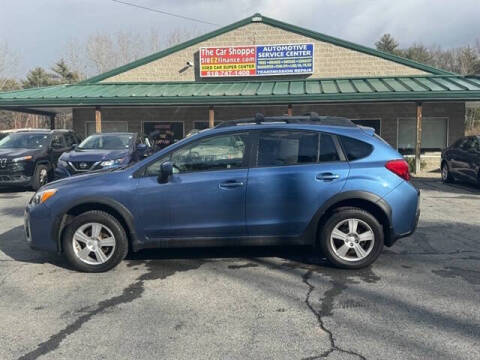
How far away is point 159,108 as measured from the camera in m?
20.3

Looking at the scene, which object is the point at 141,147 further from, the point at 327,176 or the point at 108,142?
the point at 327,176

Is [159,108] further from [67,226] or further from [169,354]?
[169,354]

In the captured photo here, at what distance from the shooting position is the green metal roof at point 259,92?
15.8 m

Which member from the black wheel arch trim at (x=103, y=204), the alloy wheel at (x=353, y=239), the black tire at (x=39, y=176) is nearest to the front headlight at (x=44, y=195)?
the black wheel arch trim at (x=103, y=204)

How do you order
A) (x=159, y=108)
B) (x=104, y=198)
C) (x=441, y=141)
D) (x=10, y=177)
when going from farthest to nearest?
(x=159, y=108) → (x=441, y=141) → (x=10, y=177) → (x=104, y=198)

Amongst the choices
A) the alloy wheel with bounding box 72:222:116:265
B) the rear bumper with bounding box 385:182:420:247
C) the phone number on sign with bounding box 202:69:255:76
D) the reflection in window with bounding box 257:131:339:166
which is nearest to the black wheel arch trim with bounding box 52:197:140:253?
the alloy wheel with bounding box 72:222:116:265

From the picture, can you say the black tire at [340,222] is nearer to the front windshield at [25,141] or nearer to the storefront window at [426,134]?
the front windshield at [25,141]

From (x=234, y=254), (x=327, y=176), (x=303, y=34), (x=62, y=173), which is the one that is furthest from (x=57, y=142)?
(x=303, y=34)

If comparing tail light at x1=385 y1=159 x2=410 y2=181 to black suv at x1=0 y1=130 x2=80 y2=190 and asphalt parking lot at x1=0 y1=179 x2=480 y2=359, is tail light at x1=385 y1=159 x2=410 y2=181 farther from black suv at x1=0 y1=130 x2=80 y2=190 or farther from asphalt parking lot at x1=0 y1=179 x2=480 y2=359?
black suv at x1=0 y1=130 x2=80 y2=190

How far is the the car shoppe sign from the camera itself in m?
19.0

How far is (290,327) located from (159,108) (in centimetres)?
1764

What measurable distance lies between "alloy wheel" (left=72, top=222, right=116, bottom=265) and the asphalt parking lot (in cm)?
21

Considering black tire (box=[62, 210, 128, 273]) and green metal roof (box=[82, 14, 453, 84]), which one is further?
green metal roof (box=[82, 14, 453, 84])

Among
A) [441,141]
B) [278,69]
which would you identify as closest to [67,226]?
[278,69]
